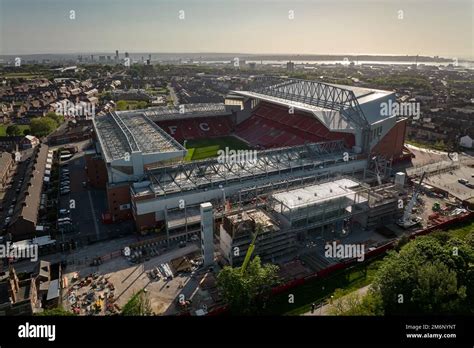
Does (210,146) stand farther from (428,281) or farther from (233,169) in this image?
(428,281)

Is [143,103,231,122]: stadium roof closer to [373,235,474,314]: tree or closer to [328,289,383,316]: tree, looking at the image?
[328,289,383,316]: tree

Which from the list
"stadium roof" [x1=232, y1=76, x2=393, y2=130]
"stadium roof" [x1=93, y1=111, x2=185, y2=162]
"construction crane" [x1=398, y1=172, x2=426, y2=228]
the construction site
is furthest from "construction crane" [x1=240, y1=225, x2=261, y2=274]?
"stadium roof" [x1=232, y1=76, x2=393, y2=130]

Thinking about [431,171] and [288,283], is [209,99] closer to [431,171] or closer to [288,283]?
[431,171]

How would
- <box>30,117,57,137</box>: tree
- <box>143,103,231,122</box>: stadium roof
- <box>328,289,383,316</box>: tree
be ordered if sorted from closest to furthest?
1. <box>328,289,383,316</box>: tree
2. <box>143,103,231,122</box>: stadium roof
3. <box>30,117,57,137</box>: tree

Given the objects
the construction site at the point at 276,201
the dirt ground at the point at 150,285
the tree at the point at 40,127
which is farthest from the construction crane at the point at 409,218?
the tree at the point at 40,127

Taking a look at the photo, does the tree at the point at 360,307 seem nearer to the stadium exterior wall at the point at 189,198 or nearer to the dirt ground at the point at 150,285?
the dirt ground at the point at 150,285

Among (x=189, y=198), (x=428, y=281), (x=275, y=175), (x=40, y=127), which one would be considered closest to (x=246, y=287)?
(x=428, y=281)

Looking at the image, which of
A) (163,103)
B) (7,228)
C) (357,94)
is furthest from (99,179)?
(163,103)
